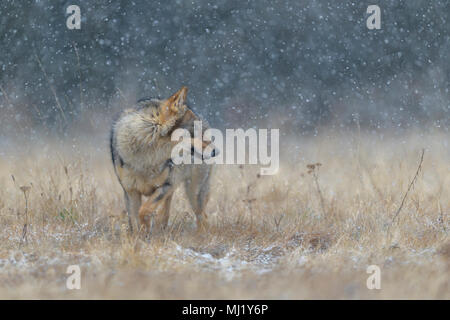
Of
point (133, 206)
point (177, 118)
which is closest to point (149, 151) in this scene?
point (177, 118)

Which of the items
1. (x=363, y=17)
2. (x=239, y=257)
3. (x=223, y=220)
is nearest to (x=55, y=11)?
(x=363, y=17)

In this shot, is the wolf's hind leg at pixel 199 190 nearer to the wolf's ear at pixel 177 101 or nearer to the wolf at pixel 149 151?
the wolf at pixel 149 151

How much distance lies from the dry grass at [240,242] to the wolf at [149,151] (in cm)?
29

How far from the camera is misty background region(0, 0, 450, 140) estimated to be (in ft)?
48.3

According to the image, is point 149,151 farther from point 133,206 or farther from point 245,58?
point 245,58

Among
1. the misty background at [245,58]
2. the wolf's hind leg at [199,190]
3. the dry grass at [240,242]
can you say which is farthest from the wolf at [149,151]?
the misty background at [245,58]

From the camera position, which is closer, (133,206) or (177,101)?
(177,101)

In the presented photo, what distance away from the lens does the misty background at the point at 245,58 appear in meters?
14.7

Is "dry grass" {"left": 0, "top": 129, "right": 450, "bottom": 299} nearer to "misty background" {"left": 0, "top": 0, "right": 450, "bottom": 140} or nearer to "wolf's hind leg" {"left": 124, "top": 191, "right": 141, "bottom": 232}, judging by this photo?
"wolf's hind leg" {"left": 124, "top": 191, "right": 141, "bottom": 232}

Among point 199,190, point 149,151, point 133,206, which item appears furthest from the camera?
point 199,190

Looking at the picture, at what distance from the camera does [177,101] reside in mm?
4992

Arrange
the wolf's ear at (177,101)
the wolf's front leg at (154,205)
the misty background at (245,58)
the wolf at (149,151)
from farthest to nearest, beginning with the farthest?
the misty background at (245,58)
the wolf's front leg at (154,205)
the wolf at (149,151)
the wolf's ear at (177,101)

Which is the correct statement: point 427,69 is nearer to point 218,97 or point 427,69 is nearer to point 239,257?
point 218,97

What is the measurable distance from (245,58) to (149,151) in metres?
11.2
